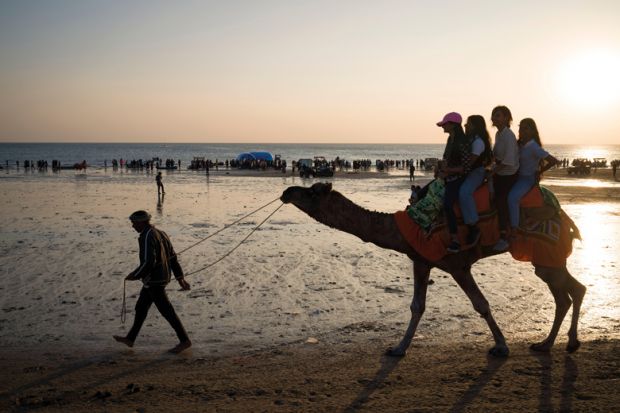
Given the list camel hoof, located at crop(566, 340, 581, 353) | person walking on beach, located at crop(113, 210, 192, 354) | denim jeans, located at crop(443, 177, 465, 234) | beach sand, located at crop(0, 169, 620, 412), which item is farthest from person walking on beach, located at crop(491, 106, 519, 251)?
person walking on beach, located at crop(113, 210, 192, 354)

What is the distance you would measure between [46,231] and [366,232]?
52.9ft

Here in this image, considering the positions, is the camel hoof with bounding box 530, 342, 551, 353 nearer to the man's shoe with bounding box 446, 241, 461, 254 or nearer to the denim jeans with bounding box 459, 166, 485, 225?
the man's shoe with bounding box 446, 241, 461, 254

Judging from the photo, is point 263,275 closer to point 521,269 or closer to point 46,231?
point 521,269

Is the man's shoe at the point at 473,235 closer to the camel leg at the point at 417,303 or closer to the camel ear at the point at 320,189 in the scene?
the camel leg at the point at 417,303

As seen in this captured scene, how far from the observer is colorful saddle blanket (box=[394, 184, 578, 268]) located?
7.71m

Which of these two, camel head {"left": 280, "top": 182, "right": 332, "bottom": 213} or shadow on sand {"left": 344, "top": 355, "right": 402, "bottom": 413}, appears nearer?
shadow on sand {"left": 344, "top": 355, "right": 402, "bottom": 413}

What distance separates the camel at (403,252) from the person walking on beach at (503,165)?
422 mm

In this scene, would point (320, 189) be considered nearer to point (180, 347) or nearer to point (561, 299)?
point (180, 347)

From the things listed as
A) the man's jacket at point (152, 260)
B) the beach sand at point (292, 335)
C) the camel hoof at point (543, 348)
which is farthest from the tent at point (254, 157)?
the camel hoof at point (543, 348)

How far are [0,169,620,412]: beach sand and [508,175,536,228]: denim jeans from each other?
1940 millimetres

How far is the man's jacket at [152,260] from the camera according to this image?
7.98 metres

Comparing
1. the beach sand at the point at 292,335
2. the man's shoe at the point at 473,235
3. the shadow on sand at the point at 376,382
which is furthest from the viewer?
the man's shoe at the point at 473,235

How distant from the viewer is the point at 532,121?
27.1ft

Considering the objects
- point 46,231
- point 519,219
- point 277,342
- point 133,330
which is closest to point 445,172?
point 519,219
